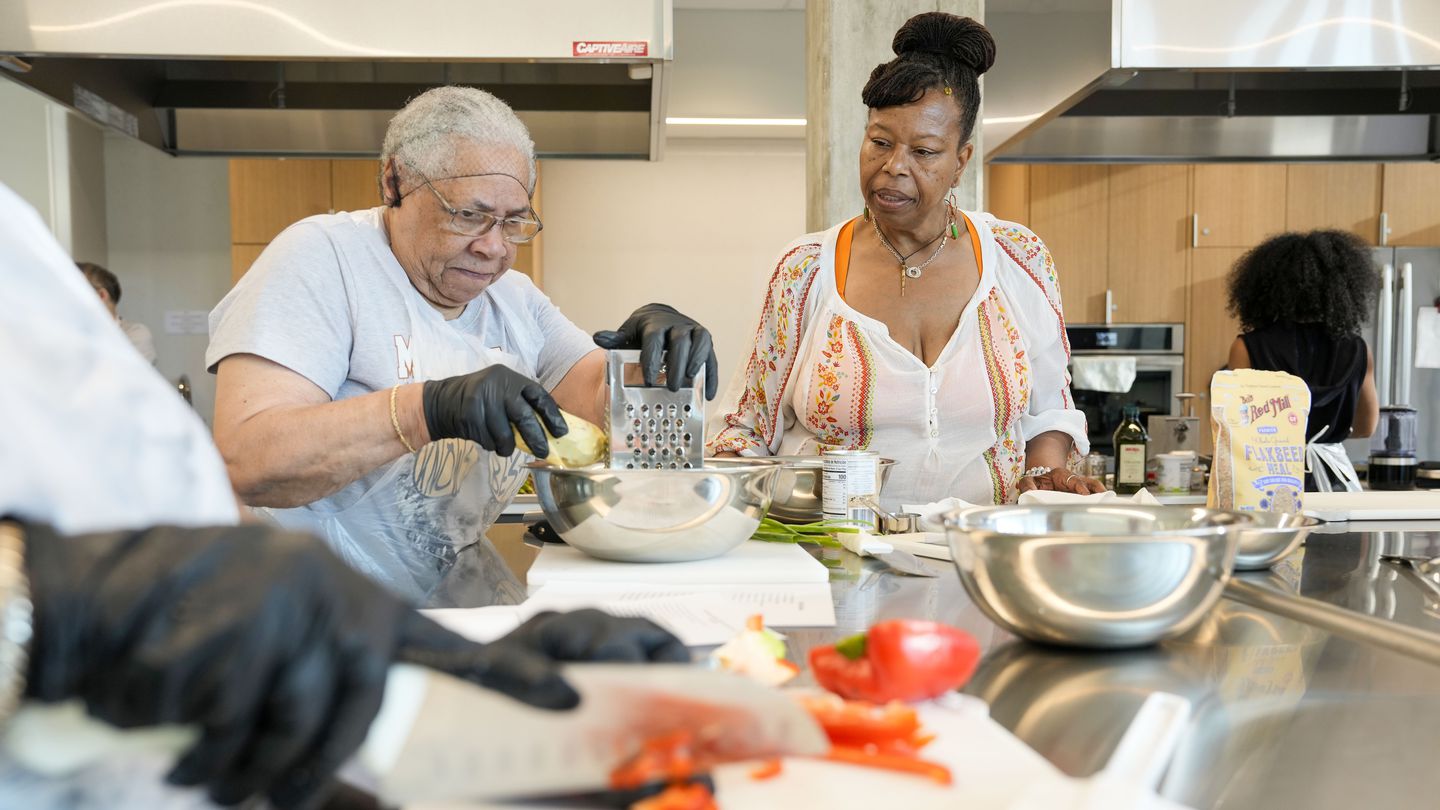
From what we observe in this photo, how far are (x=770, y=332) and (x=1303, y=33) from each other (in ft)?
4.73

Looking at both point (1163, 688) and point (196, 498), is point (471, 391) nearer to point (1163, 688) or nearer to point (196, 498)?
point (196, 498)

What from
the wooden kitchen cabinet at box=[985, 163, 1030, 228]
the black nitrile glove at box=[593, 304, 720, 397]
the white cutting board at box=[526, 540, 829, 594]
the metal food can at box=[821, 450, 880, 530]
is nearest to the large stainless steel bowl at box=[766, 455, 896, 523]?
the metal food can at box=[821, 450, 880, 530]

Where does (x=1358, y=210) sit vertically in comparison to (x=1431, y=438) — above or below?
above

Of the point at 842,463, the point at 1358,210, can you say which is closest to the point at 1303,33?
the point at 842,463

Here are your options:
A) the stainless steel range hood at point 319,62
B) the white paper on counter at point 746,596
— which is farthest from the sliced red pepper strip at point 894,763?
the stainless steel range hood at point 319,62

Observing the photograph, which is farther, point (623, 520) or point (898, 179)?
point (898, 179)

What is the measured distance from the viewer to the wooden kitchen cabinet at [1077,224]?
5633mm

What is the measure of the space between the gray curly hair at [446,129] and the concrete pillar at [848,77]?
1.46 m

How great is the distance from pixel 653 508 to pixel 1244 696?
0.61m

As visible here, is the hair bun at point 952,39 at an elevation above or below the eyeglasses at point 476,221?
above

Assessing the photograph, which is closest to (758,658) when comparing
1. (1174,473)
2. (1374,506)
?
(1374,506)

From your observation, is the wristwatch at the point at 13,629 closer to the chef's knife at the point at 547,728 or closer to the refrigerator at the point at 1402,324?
the chef's knife at the point at 547,728

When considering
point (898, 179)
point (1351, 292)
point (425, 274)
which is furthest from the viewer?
point (1351, 292)

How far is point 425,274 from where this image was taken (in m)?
1.59
